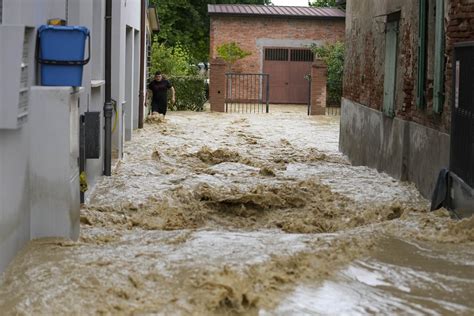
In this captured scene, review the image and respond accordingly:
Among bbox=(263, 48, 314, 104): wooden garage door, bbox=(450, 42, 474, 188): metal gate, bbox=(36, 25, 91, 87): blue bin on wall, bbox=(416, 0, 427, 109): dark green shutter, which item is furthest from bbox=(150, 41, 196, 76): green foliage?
bbox=(36, 25, 91, 87): blue bin on wall

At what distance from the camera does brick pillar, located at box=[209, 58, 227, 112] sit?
1200 inches

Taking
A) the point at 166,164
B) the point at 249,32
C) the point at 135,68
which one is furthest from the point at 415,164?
the point at 249,32

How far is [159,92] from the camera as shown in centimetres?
2464

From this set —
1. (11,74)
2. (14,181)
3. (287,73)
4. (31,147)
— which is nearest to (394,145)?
(31,147)

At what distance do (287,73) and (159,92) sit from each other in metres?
12.7

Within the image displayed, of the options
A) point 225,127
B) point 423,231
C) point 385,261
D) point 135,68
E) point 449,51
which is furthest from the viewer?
point 225,127

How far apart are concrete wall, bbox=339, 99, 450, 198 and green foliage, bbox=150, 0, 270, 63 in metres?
24.6

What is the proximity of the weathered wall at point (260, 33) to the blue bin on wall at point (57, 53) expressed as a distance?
93.1 feet

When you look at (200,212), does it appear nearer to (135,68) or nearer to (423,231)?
(423,231)

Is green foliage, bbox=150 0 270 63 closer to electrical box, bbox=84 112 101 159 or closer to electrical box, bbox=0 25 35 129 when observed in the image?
electrical box, bbox=84 112 101 159

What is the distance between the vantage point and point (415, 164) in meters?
11.6

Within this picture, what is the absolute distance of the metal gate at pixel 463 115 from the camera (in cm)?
831

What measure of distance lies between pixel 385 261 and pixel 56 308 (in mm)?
2594

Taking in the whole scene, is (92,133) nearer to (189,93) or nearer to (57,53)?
(57,53)
